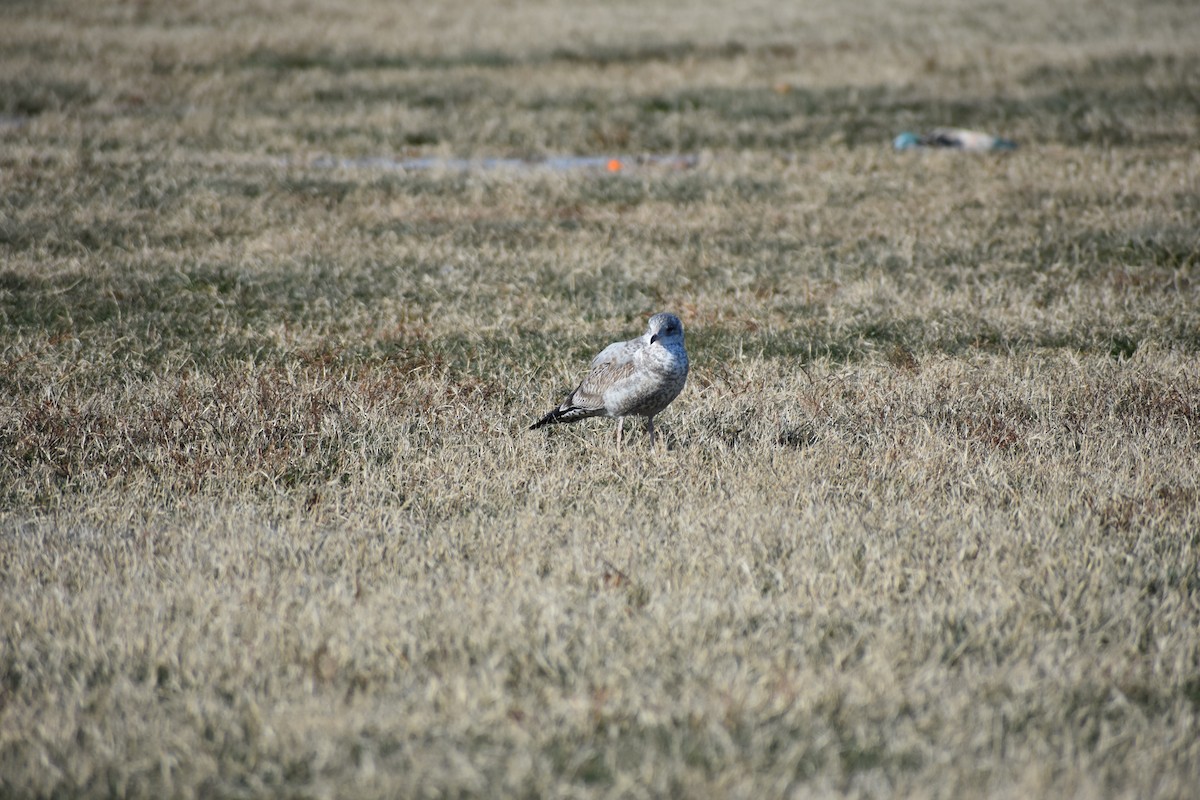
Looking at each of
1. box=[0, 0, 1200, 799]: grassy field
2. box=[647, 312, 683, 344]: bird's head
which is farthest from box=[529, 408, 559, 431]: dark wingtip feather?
box=[647, 312, 683, 344]: bird's head

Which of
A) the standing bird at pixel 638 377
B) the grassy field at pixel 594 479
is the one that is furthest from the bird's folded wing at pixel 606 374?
the grassy field at pixel 594 479

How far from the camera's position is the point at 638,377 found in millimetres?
6020

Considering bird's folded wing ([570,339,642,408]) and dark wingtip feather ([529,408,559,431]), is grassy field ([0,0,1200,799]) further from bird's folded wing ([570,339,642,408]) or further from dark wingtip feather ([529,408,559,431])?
bird's folded wing ([570,339,642,408])

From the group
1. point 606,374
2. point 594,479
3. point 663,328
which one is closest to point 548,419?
point 606,374

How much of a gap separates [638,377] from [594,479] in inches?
23.2

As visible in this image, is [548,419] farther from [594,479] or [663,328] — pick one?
[663,328]

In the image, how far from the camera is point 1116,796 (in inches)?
130

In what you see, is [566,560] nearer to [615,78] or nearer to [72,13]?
[615,78]

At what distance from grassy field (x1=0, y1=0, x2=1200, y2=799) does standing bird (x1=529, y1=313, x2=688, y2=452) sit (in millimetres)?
308

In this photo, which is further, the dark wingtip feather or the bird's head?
the dark wingtip feather

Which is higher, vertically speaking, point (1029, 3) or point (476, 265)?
point (1029, 3)

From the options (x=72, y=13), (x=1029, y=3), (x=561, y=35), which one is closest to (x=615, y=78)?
(x=561, y=35)

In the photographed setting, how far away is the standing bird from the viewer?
5969 millimetres

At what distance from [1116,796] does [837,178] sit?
12027 millimetres
